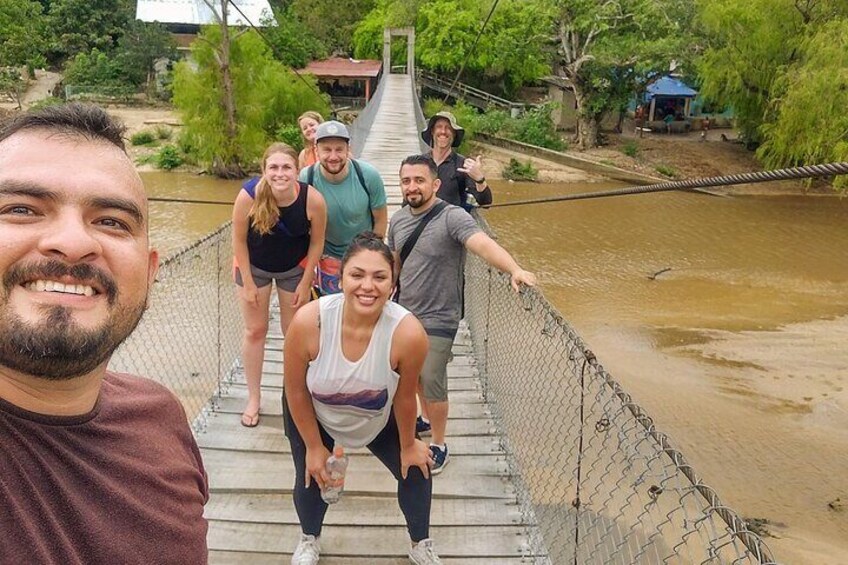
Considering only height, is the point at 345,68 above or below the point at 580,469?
above

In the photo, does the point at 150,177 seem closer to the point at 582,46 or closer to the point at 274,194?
the point at 582,46

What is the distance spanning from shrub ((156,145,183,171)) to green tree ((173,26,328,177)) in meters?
0.56

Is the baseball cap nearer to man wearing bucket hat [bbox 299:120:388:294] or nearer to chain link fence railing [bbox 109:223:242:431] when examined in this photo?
man wearing bucket hat [bbox 299:120:388:294]

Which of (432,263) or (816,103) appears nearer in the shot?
(432,263)

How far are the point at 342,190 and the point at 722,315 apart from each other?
7178 mm

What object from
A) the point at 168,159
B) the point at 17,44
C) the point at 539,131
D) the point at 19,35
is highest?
the point at 19,35

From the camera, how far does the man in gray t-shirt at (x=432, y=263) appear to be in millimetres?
2139

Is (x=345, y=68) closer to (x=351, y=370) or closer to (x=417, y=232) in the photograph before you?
(x=417, y=232)

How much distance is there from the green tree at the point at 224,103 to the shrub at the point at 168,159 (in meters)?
0.56

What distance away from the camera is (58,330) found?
0.66 metres

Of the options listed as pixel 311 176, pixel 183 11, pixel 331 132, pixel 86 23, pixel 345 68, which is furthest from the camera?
pixel 183 11

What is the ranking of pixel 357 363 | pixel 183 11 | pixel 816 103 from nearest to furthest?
1. pixel 357 363
2. pixel 816 103
3. pixel 183 11

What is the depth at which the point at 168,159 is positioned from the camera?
16062 mm

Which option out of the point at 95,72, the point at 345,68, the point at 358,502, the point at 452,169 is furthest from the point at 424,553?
the point at 95,72
